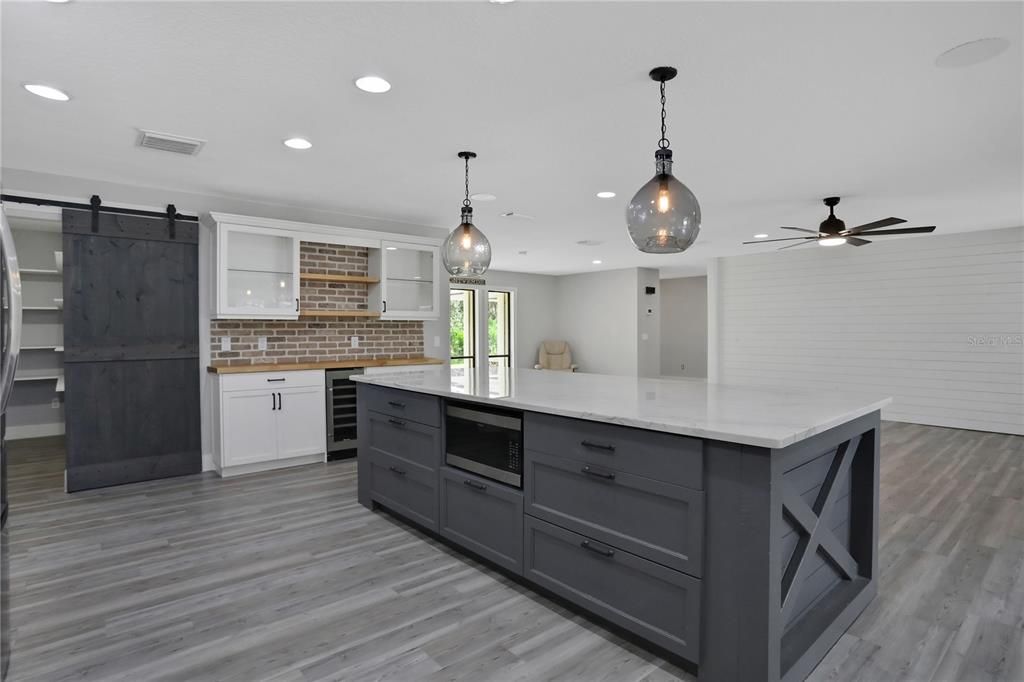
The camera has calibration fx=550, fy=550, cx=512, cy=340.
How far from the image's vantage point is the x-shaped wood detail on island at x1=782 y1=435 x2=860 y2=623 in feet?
6.10

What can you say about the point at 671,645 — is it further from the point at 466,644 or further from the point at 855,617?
the point at 855,617

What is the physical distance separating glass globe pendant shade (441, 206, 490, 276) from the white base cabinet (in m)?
2.15

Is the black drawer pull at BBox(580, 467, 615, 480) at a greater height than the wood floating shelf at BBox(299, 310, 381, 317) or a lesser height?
lesser

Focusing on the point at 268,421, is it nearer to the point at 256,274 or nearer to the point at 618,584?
the point at 256,274

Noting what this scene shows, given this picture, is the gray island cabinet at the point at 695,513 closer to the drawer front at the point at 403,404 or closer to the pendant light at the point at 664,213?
the drawer front at the point at 403,404

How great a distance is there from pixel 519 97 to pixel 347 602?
2.55 m

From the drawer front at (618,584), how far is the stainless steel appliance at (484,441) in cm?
26

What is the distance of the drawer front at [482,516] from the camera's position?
2510mm

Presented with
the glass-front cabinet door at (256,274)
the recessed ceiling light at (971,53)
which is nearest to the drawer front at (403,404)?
the glass-front cabinet door at (256,274)

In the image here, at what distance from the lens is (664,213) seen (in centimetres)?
234

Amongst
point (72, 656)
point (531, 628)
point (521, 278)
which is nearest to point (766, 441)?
point (531, 628)

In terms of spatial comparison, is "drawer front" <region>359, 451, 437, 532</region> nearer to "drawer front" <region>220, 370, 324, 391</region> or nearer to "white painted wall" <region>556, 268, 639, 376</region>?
"drawer front" <region>220, 370, 324, 391</region>

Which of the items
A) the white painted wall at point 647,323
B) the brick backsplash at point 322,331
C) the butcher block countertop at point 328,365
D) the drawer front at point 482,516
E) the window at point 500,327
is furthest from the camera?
the window at point 500,327

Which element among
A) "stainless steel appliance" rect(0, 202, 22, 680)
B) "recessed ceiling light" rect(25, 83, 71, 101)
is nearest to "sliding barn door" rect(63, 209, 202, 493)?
"recessed ceiling light" rect(25, 83, 71, 101)
